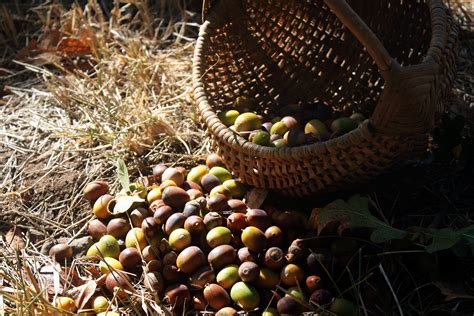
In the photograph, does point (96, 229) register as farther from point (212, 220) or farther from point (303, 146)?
point (303, 146)

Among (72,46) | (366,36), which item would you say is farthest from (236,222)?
(72,46)

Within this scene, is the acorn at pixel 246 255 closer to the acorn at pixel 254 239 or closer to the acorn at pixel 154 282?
the acorn at pixel 254 239

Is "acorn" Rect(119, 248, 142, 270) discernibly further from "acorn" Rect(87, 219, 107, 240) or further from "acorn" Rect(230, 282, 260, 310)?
"acorn" Rect(230, 282, 260, 310)

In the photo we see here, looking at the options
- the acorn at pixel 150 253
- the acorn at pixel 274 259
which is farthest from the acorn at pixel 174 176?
the acorn at pixel 274 259

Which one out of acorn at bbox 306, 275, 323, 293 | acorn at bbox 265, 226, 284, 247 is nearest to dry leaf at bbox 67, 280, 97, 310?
acorn at bbox 265, 226, 284, 247

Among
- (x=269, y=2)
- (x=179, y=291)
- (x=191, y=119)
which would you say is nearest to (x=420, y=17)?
(x=269, y=2)
